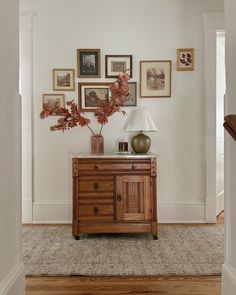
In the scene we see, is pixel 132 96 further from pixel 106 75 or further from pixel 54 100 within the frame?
pixel 54 100

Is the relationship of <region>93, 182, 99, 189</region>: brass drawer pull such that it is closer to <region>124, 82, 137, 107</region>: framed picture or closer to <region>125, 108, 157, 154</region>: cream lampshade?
<region>125, 108, 157, 154</region>: cream lampshade

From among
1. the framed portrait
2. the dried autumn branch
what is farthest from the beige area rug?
the framed portrait

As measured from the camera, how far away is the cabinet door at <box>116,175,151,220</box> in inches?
127

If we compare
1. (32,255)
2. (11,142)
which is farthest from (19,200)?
(32,255)

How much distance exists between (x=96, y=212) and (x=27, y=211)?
1.09 m

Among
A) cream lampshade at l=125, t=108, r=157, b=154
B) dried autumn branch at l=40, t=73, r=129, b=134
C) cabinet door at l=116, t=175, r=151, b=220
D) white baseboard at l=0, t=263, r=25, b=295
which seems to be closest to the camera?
white baseboard at l=0, t=263, r=25, b=295

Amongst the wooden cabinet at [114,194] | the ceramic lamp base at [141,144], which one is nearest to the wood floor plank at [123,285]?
the wooden cabinet at [114,194]

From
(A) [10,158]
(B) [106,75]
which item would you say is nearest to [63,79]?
(B) [106,75]

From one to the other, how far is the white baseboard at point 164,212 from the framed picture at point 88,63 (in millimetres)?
1588

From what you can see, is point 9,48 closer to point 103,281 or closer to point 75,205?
point 103,281

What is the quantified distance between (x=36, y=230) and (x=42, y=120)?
1293 mm

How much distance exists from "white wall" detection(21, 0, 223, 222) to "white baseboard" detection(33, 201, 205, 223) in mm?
12

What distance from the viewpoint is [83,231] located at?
3221mm

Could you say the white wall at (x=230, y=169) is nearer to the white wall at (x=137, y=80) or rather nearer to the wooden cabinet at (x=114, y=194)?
the wooden cabinet at (x=114, y=194)
